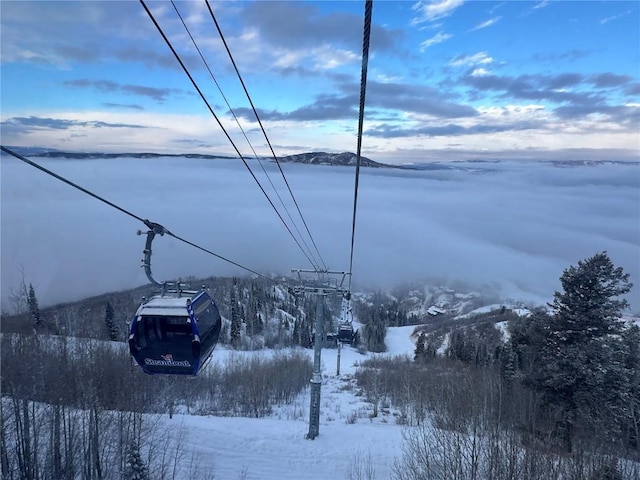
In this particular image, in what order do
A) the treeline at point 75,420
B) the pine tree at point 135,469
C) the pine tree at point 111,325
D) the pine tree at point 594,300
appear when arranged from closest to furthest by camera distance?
the pine tree at point 135,469 → the treeline at point 75,420 → the pine tree at point 594,300 → the pine tree at point 111,325

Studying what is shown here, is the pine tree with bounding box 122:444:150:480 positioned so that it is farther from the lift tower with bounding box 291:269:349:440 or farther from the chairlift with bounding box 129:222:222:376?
the chairlift with bounding box 129:222:222:376

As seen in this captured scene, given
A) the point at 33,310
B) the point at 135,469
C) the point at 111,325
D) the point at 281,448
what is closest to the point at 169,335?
the point at 135,469

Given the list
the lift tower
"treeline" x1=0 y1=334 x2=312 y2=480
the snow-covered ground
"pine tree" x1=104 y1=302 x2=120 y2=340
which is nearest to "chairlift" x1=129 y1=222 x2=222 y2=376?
"treeline" x1=0 y1=334 x2=312 y2=480

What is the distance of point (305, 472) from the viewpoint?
63.6 ft

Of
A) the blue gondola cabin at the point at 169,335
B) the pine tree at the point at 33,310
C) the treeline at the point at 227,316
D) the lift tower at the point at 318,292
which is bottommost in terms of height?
the treeline at the point at 227,316

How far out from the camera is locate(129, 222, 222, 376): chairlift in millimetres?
8234

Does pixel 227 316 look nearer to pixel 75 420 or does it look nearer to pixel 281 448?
pixel 281 448

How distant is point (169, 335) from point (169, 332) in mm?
68

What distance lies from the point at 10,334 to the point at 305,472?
622 inches

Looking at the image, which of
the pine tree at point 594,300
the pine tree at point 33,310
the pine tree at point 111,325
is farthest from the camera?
the pine tree at point 111,325

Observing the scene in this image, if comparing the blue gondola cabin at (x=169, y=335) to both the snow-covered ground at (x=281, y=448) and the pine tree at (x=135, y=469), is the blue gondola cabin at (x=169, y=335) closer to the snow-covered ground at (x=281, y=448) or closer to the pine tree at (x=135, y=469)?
the pine tree at (x=135, y=469)

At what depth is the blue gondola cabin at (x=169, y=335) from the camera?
8242 millimetres

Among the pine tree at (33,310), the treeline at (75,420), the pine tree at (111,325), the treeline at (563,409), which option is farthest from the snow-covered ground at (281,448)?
the pine tree at (111,325)

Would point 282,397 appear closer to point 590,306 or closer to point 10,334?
point 10,334
